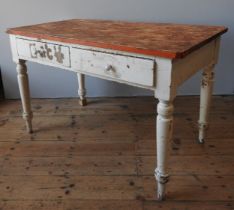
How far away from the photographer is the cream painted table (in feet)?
3.28

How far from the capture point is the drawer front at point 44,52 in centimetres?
127

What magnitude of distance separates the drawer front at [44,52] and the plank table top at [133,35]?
4cm

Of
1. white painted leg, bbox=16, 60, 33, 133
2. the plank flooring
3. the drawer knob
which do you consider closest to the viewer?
the drawer knob

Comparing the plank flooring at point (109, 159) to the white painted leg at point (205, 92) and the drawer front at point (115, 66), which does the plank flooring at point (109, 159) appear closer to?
the white painted leg at point (205, 92)

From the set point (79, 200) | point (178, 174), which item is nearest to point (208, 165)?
point (178, 174)

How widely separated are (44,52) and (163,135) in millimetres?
662

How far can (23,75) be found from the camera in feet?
5.11

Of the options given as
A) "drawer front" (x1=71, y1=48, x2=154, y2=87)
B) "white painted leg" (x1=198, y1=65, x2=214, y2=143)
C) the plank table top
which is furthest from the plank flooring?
the plank table top

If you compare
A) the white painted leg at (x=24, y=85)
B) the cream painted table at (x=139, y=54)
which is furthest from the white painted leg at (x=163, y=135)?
the white painted leg at (x=24, y=85)

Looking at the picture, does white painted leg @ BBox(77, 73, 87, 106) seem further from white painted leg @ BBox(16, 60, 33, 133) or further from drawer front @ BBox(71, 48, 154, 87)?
drawer front @ BBox(71, 48, 154, 87)

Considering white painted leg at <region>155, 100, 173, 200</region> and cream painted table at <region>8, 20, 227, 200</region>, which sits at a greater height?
cream painted table at <region>8, 20, 227, 200</region>

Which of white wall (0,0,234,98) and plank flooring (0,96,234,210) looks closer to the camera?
plank flooring (0,96,234,210)

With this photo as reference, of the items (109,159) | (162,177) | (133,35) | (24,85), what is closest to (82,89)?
(24,85)

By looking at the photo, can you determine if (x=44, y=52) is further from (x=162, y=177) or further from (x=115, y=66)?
(x=162, y=177)
